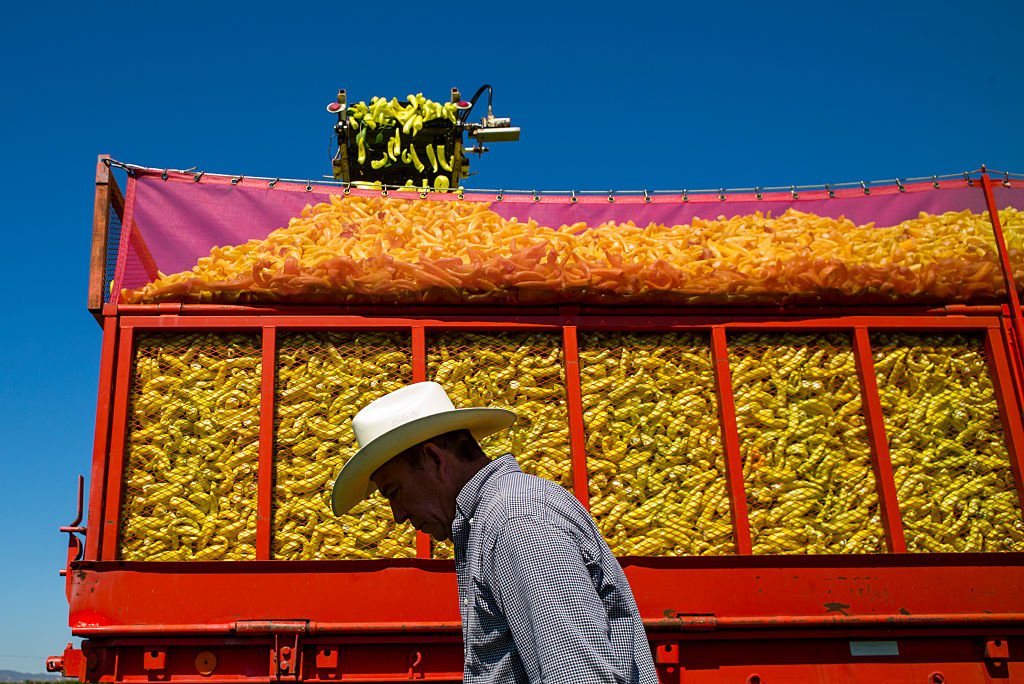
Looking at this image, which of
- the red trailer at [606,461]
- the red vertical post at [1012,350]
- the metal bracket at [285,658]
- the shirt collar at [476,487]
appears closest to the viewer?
the shirt collar at [476,487]

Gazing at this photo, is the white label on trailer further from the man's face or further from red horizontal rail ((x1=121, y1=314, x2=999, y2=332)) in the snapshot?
the man's face

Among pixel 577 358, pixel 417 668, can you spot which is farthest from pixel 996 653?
pixel 417 668

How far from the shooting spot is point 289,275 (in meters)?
4.75

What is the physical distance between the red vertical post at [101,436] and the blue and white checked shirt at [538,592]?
2741 millimetres

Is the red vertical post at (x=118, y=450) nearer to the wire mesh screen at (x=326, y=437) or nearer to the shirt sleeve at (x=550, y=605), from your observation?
the wire mesh screen at (x=326, y=437)

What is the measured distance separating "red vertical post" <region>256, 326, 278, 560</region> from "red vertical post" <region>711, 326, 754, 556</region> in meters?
2.24

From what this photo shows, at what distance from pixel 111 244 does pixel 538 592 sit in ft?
12.8

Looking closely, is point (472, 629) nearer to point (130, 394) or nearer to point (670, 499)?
point (670, 499)

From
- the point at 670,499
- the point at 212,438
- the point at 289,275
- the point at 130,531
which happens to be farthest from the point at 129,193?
the point at 670,499

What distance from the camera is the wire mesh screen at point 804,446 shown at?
4648 mm

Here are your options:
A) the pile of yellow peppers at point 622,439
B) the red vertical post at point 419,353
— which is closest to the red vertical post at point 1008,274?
the pile of yellow peppers at point 622,439

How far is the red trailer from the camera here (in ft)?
13.9

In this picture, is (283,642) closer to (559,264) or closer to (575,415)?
(575,415)

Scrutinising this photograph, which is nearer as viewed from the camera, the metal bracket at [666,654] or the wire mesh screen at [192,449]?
the metal bracket at [666,654]
